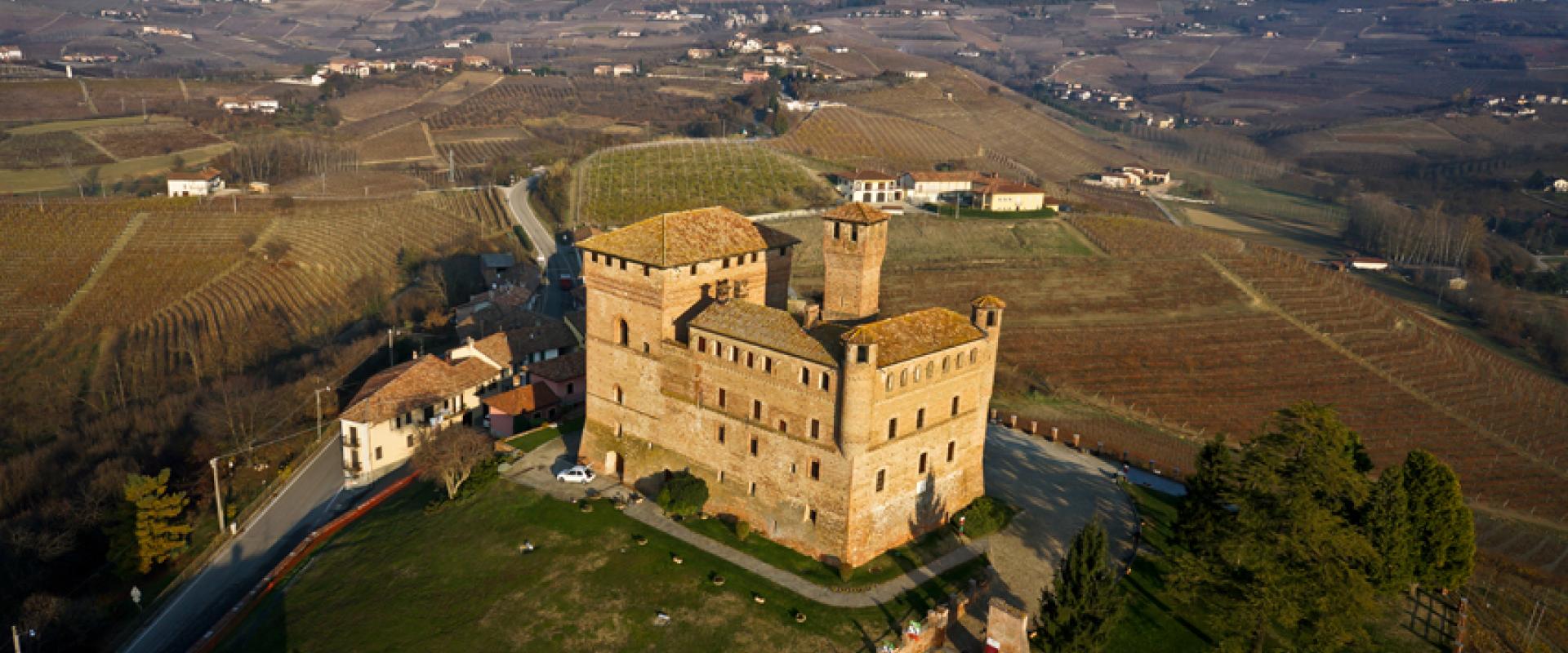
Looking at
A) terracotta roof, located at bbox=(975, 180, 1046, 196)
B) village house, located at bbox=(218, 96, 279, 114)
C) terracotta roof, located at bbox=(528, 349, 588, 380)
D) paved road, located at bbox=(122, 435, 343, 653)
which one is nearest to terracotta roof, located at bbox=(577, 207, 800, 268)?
terracotta roof, located at bbox=(528, 349, 588, 380)

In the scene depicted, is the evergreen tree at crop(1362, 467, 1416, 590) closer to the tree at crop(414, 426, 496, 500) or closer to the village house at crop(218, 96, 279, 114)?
the tree at crop(414, 426, 496, 500)

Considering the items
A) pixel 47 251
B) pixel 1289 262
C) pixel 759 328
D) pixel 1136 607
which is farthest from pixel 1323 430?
pixel 47 251

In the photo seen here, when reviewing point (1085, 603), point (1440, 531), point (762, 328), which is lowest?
point (1085, 603)

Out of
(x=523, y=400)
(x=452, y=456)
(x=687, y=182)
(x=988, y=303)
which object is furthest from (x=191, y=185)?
(x=988, y=303)

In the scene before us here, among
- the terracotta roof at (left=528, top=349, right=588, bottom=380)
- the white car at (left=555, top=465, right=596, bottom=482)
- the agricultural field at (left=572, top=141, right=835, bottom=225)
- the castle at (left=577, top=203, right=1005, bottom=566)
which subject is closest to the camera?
the castle at (left=577, top=203, right=1005, bottom=566)

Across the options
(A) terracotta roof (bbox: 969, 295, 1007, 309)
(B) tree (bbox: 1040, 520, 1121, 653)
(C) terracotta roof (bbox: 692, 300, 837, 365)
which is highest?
(A) terracotta roof (bbox: 969, 295, 1007, 309)

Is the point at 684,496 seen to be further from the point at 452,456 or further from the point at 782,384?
the point at 452,456

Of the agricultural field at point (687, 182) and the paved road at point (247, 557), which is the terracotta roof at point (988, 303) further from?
the agricultural field at point (687, 182)

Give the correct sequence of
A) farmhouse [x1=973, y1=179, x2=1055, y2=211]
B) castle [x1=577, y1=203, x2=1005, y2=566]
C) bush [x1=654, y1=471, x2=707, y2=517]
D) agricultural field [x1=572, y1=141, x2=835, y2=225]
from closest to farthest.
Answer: castle [x1=577, y1=203, x2=1005, y2=566] < bush [x1=654, y1=471, x2=707, y2=517] < farmhouse [x1=973, y1=179, x2=1055, y2=211] < agricultural field [x1=572, y1=141, x2=835, y2=225]
